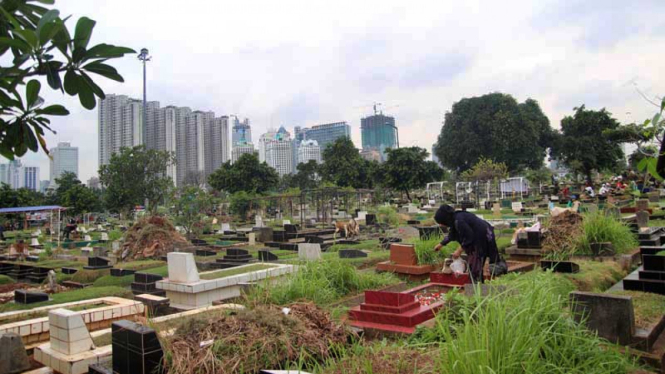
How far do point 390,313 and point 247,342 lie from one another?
5.79 feet

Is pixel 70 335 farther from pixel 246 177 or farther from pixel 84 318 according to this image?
pixel 246 177

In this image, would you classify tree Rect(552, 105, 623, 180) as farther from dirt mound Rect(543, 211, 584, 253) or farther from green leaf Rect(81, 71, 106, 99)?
green leaf Rect(81, 71, 106, 99)

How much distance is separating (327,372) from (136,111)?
185ft

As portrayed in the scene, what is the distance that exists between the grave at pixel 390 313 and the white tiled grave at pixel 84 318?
2681mm

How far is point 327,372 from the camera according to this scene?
138 inches

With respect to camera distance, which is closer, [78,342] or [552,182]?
[78,342]

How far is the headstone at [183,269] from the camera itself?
7.03m

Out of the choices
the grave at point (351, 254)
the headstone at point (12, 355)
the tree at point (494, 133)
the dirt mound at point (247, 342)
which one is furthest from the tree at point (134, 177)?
the tree at point (494, 133)

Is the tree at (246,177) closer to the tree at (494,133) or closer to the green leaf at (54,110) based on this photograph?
the tree at (494,133)

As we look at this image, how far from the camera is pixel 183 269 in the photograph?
7.05 m

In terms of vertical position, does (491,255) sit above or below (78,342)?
above

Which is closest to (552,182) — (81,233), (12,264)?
(81,233)

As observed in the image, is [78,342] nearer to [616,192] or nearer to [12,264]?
[12,264]

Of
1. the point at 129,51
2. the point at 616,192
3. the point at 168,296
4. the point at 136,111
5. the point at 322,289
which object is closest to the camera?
the point at 129,51
